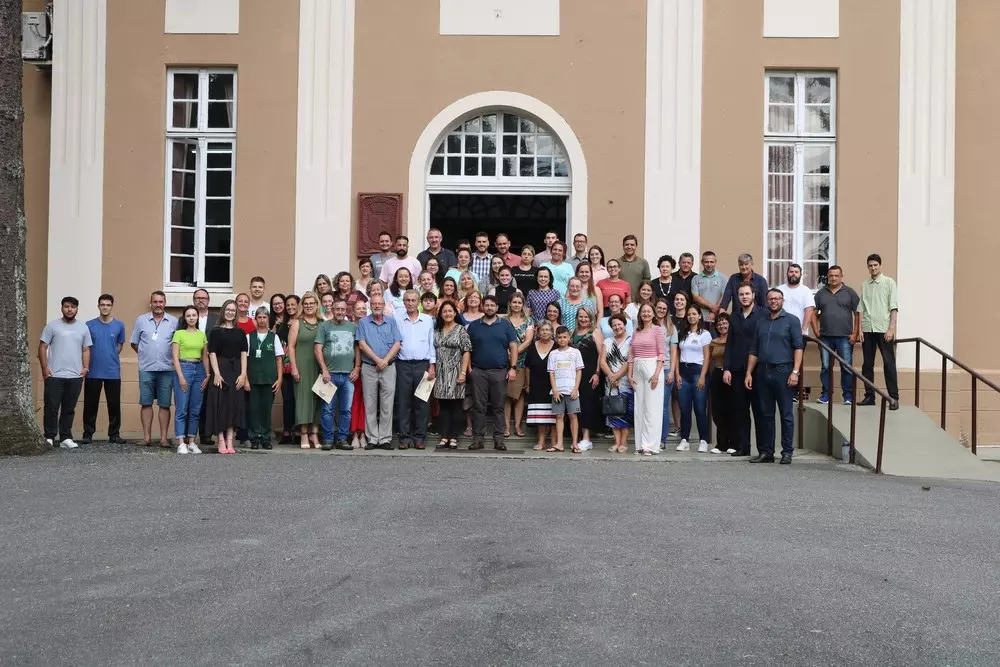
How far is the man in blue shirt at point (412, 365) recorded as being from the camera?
45.1 feet

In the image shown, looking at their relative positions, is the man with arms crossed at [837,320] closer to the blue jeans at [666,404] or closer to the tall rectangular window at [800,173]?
the tall rectangular window at [800,173]

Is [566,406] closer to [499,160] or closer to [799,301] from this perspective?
[799,301]

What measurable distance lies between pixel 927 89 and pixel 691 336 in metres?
5.09

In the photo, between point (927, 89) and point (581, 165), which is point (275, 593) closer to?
A: point (581, 165)

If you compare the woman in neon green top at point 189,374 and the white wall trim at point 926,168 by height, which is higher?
the white wall trim at point 926,168

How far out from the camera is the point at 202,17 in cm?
1661

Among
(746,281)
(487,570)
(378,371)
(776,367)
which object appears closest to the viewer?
(487,570)

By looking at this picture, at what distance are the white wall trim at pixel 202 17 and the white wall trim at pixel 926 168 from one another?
852 cm

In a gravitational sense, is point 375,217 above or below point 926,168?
below

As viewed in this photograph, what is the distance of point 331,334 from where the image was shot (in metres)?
13.7

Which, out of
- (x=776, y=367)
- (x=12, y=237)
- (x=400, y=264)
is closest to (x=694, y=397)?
(x=776, y=367)

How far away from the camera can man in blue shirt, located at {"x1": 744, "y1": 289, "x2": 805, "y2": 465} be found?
43.6 feet

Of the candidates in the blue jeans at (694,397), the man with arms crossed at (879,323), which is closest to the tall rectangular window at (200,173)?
the blue jeans at (694,397)

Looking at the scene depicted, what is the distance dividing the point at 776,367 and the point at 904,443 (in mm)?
1829
